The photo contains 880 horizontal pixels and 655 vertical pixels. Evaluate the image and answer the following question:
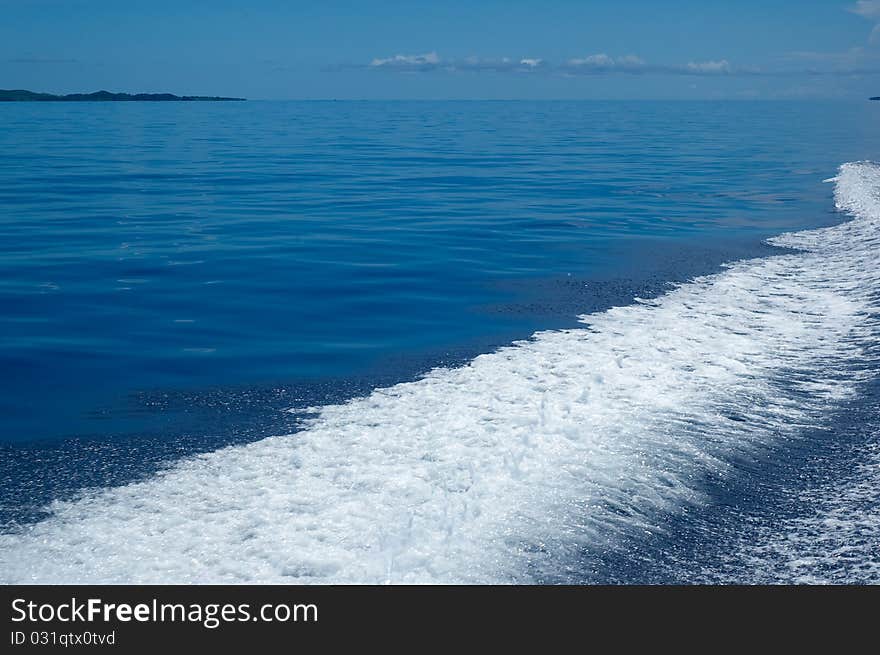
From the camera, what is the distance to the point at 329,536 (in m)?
5.27

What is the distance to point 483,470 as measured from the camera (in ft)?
20.7

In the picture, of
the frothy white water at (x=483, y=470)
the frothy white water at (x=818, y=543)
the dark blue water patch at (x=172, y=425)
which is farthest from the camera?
the dark blue water patch at (x=172, y=425)

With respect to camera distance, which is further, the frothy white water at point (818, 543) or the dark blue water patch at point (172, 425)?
the dark blue water patch at point (172, 425)

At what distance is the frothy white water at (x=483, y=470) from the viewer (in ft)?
16.5

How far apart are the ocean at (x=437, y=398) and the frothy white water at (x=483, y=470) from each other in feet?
0.09

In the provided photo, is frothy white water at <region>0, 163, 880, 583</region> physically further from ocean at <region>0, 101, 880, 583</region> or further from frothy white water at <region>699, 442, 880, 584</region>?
frothy white water at <region>699, 442, 880, 584</region>

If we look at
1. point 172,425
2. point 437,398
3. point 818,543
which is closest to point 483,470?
point 437,398

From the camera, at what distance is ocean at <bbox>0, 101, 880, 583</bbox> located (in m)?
5.19

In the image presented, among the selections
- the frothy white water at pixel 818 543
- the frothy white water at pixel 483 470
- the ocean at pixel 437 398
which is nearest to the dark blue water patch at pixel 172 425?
the ocean at pixel 437 398

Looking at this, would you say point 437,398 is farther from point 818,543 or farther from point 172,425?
point 818,543

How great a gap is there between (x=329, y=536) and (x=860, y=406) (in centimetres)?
527

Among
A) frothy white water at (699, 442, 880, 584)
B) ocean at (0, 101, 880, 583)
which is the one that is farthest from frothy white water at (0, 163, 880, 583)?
frothy white water at (699, 442, 880, 584)

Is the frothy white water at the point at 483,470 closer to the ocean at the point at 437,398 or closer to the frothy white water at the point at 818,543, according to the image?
the ocean at the point at 437,398

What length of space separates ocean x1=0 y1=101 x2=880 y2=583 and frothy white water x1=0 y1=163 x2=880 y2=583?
0.03 m
